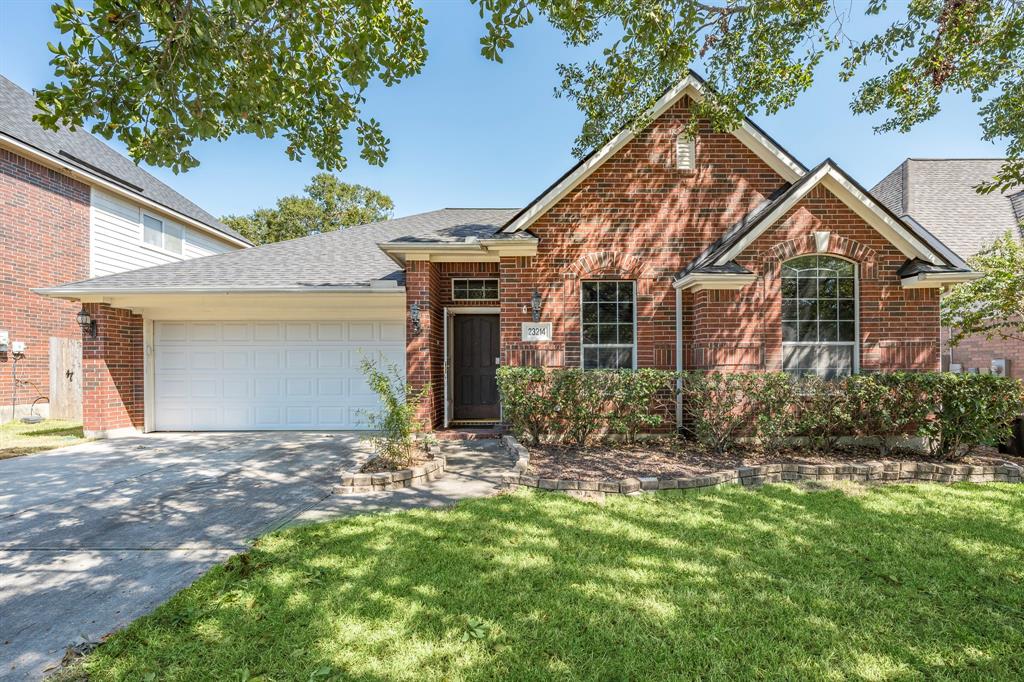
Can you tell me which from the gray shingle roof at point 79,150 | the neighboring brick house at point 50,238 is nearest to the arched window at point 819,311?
the gray shingle roof at point 79,150

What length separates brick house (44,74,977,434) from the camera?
23.3 ft

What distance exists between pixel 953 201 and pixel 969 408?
14.4 m

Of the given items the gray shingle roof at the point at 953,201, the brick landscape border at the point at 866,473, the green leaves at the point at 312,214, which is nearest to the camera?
the brick landscape border at the point at 866,473

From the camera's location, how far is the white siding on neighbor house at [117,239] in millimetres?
12594

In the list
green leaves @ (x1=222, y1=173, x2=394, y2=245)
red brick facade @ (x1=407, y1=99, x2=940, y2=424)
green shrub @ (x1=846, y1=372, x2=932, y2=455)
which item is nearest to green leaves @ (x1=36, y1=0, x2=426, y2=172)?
red brick facade @ (x1=407, y1=99, x2=940, y2=424)

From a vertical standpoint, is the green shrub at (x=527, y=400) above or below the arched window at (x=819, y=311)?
below

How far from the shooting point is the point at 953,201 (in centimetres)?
1535

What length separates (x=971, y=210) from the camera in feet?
49.1

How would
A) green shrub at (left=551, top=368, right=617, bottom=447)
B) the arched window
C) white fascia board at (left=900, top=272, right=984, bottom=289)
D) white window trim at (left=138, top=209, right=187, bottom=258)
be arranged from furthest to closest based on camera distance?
white window trim at (left=138, top=209, right=187, bottom=258)
the arched window
green shrub at (left=551, top=368, right=617, bottom=447)
white fascia board at (left=900, top=272, right=984, bottom=289)

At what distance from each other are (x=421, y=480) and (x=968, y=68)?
10288 millimetres

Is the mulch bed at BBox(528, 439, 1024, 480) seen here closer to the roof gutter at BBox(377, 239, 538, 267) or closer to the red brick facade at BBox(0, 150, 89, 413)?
the roof gutter at BBox(377, 239, 538, 267)

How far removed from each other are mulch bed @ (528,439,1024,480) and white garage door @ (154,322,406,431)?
452 cm

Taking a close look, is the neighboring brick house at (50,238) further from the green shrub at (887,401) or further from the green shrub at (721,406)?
the green shrub at (887,401)

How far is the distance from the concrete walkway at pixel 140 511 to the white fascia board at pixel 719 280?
4174 mm
